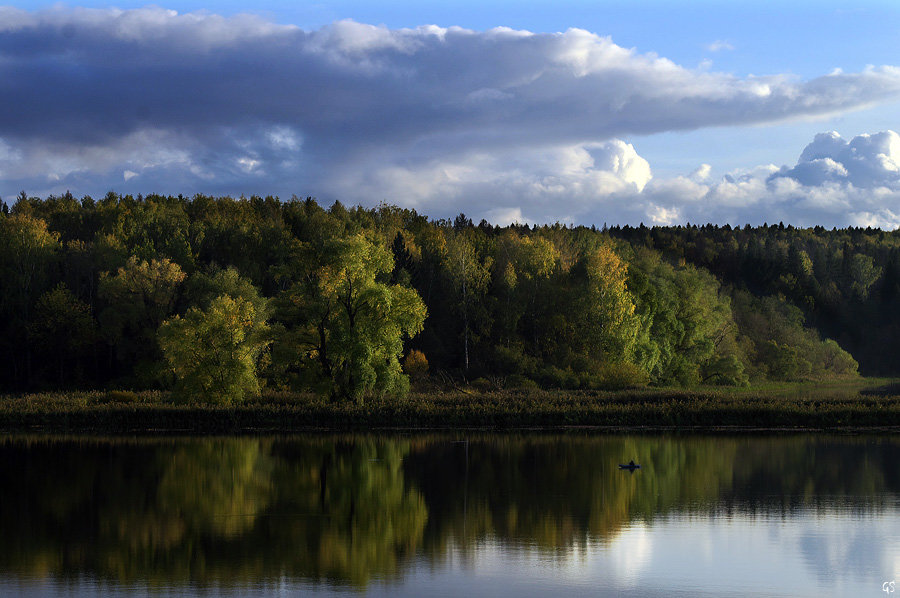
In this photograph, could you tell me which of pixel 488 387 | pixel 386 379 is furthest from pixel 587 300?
pixel 386 379

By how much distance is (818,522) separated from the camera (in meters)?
30.5

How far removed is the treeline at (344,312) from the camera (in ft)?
226

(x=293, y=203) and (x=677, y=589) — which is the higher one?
(x=293, y=203)

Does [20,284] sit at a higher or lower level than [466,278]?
lower

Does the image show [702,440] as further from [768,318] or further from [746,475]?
[768,318]

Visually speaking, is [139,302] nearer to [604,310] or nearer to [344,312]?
[344,312]

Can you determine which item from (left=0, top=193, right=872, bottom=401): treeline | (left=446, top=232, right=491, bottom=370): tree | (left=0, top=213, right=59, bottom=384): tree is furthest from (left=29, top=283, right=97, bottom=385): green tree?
(left=446, top=232, right=491, bottom=370): tree

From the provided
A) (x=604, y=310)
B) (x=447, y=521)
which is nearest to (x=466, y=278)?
(x=604, y=310)

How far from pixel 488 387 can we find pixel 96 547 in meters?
72.7

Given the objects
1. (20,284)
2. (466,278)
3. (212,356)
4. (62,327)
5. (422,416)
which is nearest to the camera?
(422,416)

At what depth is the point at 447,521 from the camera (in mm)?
30422

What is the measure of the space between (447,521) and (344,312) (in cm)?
4017

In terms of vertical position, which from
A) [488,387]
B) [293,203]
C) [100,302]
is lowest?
[488,387]

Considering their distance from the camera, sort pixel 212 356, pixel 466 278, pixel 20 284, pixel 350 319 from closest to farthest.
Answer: pixel 350 319, pixel 212 356, pixel 20 284, pixel 466 278
